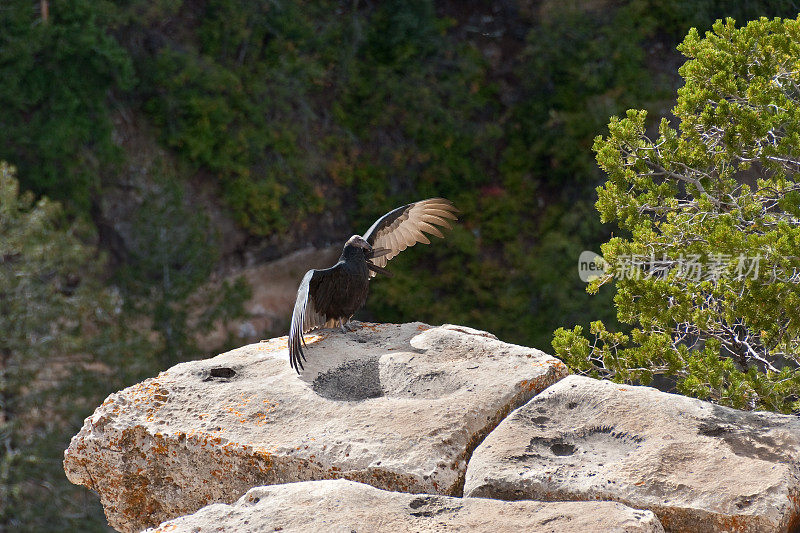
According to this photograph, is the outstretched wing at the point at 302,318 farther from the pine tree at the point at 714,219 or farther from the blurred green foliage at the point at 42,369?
the blurred green foliage at the point at 42,369

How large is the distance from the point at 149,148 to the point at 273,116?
7.66 ft

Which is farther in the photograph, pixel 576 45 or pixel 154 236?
pixel 576 45

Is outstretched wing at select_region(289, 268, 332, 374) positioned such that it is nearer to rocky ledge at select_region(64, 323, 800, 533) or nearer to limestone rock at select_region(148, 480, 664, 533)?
rocky ledge at select_region(64, 323, 800, 533)

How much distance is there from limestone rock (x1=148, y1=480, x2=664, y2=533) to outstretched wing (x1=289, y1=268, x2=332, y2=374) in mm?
947

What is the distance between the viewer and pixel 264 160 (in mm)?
15297

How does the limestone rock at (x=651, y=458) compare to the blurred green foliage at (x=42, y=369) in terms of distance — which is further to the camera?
the blurred green foliage at (x=42, y=369)

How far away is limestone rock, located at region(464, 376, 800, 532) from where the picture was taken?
108 inches

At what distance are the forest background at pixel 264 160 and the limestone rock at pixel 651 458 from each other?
8.80 m

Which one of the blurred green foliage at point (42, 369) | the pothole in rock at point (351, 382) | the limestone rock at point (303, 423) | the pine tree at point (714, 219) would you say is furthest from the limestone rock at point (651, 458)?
the blurred green foliage at point (42, 369)

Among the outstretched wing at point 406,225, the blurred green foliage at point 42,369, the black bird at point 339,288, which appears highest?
the outstretched wing at point 406,225

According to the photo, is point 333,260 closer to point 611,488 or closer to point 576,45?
point 576,45

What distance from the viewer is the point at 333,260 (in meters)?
15.6

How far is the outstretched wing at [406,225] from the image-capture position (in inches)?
204

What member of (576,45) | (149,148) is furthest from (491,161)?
(149,148)
